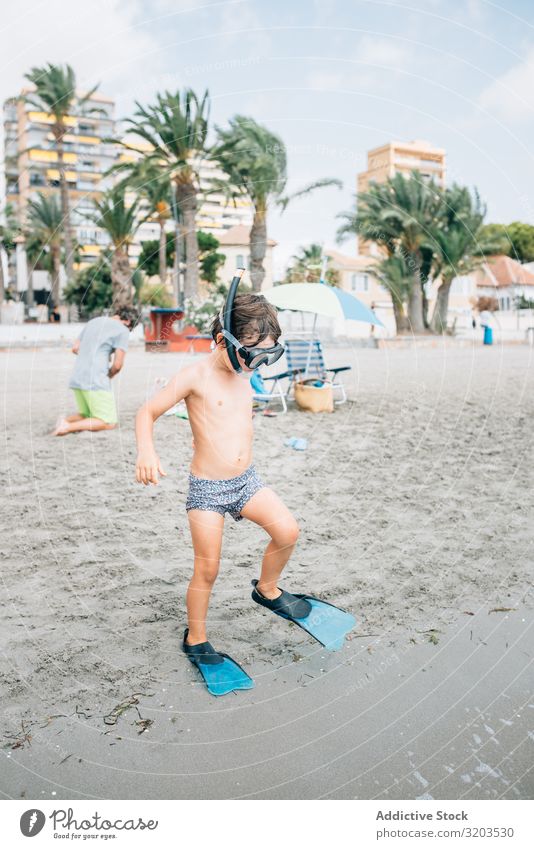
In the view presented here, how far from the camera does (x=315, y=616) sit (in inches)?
129

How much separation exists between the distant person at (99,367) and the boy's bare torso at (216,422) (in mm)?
5493

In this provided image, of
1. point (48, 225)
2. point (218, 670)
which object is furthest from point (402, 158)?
point (48, 225)

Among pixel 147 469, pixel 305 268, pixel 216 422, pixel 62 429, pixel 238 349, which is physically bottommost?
pixel 62 429

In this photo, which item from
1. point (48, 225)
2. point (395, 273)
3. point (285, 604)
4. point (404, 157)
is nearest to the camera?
point (285, 604)

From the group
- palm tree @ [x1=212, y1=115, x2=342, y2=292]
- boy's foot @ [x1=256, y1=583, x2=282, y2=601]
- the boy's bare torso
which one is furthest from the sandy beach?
palm tree @ [x1=212, y1=115, x2=342, y2=292]

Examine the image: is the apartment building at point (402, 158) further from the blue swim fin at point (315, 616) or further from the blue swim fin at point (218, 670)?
the blue swim fin at point (218, 670)

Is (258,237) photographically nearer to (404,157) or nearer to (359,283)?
(404,157)

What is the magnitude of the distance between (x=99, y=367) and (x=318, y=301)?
3006 mm

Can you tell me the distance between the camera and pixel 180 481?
620cm

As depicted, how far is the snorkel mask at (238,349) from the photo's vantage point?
2809 mm

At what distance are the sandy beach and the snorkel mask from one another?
128 cm

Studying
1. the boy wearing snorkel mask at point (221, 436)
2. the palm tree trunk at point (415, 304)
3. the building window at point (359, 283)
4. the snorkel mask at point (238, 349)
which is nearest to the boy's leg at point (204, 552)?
the boy wearing snorkel mask at point (221, 436)

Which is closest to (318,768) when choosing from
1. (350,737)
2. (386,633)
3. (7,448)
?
(350,737)

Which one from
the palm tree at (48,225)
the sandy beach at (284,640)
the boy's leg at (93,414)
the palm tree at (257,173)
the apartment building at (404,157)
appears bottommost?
the sandy beach at (284,640)
